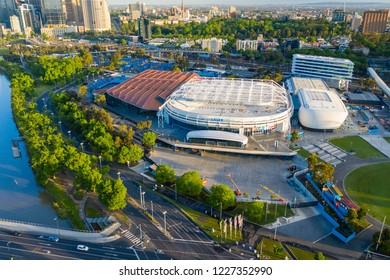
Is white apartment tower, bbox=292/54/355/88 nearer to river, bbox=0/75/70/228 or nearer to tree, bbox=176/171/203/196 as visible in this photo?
tree, bbox=176/171/203/196

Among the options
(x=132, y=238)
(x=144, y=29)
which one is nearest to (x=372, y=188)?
(x=132, y=238)

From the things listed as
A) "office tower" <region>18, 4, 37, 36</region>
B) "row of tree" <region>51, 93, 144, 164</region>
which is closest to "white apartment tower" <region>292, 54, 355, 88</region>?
"row of tree" <region>51, 93, 144, 164</region>

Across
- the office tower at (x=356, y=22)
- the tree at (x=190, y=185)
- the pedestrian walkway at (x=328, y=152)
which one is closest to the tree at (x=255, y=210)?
the tree at (x=190, y=185)

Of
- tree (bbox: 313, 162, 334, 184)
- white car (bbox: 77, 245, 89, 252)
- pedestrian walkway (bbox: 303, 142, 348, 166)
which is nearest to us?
white car (bbox: 77, 245, 89, 252)

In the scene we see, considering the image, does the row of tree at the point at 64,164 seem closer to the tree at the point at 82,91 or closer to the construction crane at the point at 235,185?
the construction crane at the point at 235,185

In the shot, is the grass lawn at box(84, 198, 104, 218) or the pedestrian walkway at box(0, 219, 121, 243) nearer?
the pedestrian walkway at box(0, 219, 121, 243)

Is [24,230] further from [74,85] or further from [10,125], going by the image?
[74,85]
